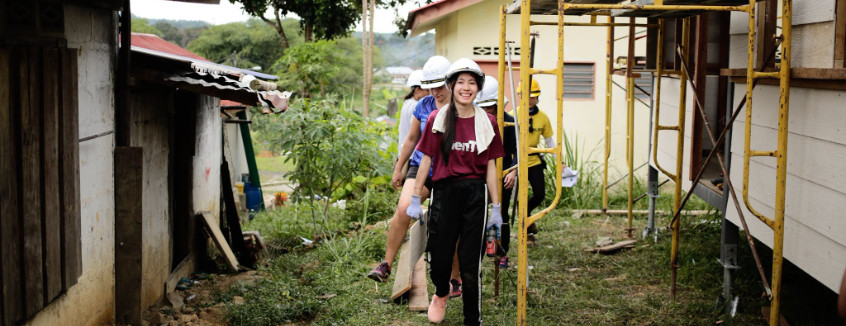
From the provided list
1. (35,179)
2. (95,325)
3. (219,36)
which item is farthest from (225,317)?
(219,36)

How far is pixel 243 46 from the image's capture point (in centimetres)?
3809

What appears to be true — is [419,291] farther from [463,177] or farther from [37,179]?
[37,179]

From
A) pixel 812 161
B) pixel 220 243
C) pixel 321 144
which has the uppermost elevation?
pixel 812 161

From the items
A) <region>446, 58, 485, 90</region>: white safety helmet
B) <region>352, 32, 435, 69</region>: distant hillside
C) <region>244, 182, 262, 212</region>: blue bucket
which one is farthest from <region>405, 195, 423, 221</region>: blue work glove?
<region>352, 32, 435, 69</region>: distant hillside

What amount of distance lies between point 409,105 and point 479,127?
2.20m

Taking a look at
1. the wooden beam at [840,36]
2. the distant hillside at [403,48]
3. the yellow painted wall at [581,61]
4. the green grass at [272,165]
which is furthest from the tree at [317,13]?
the distant hillside at [403,48]

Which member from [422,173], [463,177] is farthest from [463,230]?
[422,173]

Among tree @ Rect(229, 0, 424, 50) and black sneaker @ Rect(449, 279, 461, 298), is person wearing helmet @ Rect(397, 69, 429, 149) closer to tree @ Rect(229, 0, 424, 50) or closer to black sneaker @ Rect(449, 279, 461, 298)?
black sneaker @ Rect(449, 279, 461, 298)

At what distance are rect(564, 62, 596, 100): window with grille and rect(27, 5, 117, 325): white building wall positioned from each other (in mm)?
9453

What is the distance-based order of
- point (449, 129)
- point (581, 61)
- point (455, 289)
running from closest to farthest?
1. point (449, 129)
2. point (455, 289)
3. point (581, 61)

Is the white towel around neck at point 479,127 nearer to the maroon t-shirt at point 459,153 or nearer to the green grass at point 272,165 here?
the maroon t-shirt at point 459,153

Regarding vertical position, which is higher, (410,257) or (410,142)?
(410,142)

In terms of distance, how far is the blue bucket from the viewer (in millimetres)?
16219

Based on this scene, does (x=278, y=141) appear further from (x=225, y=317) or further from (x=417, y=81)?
(x=225, y=317)
